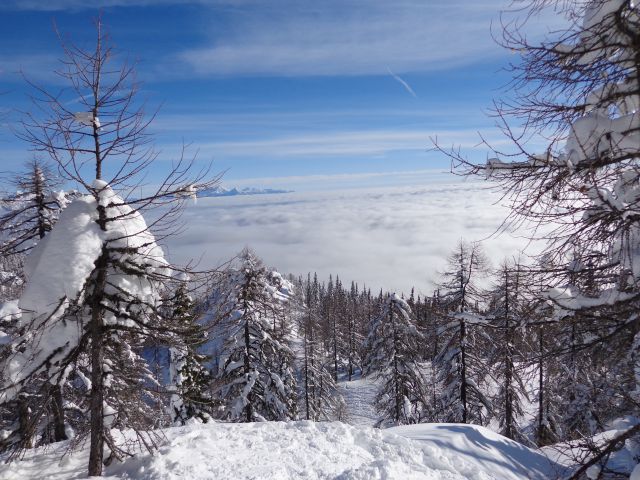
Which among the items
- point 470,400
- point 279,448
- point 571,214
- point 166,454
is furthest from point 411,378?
point 571,214

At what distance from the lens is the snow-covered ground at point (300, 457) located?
8.20m

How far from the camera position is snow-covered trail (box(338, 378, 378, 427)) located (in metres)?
43.2

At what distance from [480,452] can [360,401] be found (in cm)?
4021

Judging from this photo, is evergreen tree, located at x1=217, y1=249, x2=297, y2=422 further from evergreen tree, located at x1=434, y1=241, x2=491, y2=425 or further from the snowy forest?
evergreen tree, located at x1=434, y1=241, x2=491, y2=425

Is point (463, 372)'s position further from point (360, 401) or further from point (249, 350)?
point (360, 401)

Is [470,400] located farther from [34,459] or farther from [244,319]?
[34,459]

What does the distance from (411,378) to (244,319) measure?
12.0 meters

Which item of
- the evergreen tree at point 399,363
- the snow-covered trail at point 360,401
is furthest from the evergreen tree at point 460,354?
the snow-covered trail at point 360,401

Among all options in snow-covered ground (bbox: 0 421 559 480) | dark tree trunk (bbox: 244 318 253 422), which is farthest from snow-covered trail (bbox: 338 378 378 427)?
snow-covered ground (bbox: 0 421 559 480)

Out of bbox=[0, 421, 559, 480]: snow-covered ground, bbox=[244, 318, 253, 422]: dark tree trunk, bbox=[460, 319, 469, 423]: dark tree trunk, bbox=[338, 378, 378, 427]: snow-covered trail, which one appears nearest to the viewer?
bbox=[0, 421, 559, 480]: snow-covered ground

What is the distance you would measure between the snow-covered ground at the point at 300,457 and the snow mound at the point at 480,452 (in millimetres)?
32

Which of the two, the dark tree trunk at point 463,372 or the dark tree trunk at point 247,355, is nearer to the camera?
the dark tree trunk at point 247,355

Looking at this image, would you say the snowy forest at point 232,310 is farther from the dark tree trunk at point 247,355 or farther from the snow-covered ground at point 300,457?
the dark tree trunk at point 247,355

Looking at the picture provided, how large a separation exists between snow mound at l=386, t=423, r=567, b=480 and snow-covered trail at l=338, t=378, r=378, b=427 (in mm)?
28441
